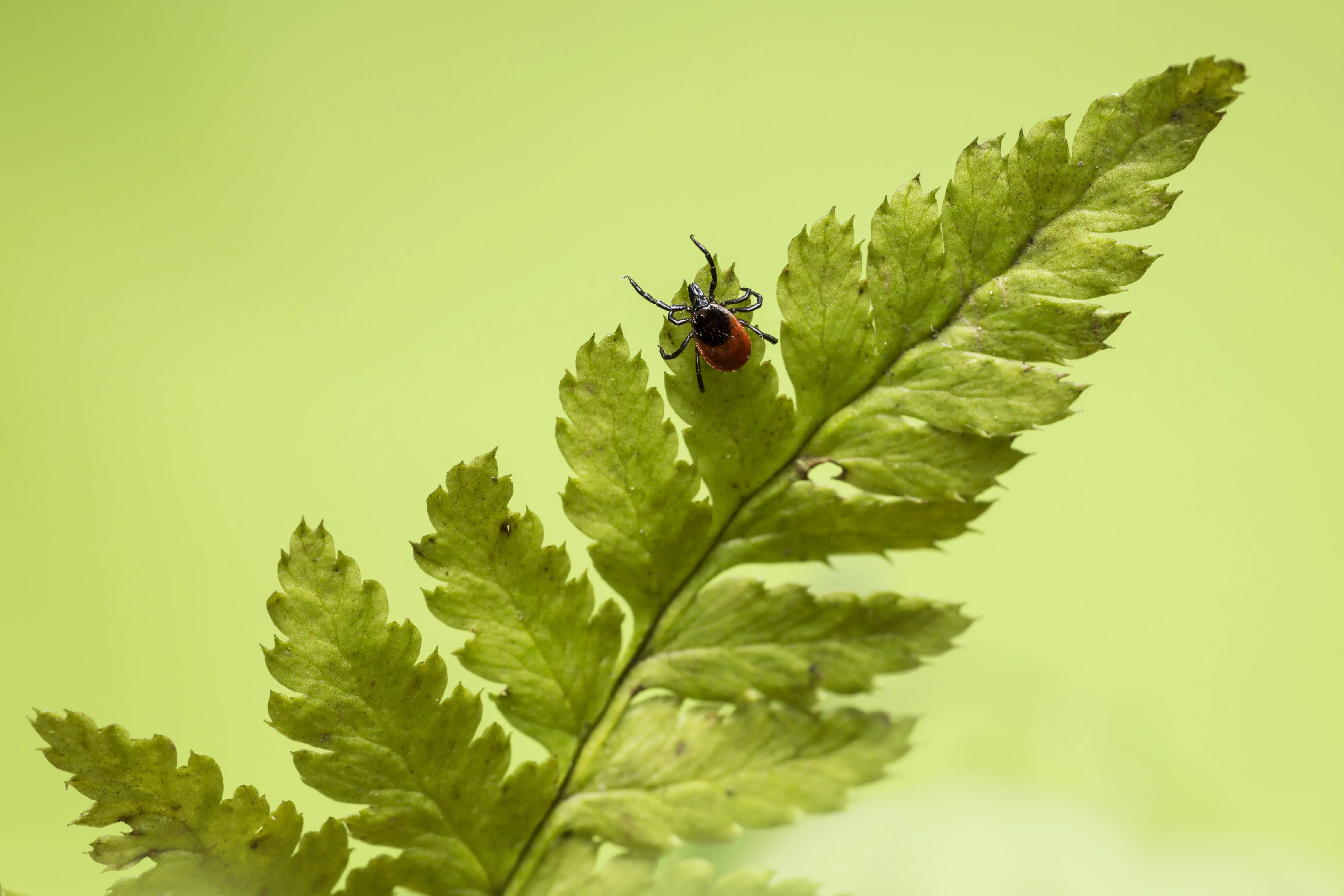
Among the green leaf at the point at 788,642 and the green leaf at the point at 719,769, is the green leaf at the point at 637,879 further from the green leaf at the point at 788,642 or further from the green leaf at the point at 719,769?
the green leaf at the point at 788,642

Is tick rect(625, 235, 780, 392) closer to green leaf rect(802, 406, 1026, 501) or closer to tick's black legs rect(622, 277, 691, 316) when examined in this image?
tick's black legs rect(622, 277, 691, 316)

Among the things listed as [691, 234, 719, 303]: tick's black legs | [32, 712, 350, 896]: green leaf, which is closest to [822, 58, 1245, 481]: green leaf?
[691, 234, 719, 303]: tick's black legs

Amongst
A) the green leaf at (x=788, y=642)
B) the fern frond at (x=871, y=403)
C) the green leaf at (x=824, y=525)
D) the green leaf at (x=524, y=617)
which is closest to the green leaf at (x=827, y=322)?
the fern frond at (x=871, y=403)

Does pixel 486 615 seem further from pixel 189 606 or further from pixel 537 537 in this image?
pixel 189 606

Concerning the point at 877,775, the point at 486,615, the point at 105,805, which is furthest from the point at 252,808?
the point at 877,775

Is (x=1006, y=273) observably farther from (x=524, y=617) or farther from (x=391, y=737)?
(x=391, y=737)
